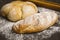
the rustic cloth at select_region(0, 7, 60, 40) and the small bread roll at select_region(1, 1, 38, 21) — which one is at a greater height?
the small bread roll at select_region(1, 1, 38, 21)

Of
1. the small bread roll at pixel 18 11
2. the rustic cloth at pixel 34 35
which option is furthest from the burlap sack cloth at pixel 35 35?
the small bread roll at pixel 18 11

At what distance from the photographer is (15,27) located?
835 mm

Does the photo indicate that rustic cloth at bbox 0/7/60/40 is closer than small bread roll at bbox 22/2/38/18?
Yes

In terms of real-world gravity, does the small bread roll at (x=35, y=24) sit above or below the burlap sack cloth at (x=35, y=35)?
above

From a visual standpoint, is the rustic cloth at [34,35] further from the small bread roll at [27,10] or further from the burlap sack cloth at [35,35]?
the small bread roll at [27,10]

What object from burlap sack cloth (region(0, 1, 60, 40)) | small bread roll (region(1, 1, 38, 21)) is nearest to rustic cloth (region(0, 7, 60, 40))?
burlap sack cloth (region(0, 1, 60, 40))

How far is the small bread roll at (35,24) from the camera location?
2.68ft

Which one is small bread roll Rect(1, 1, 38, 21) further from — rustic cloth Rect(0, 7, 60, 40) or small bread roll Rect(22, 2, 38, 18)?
rustic cloth Rect(0, 7, 60, 40)

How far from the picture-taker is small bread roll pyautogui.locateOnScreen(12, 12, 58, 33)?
0.82m

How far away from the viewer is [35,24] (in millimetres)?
829

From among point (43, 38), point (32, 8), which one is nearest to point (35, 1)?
point (32, 8)

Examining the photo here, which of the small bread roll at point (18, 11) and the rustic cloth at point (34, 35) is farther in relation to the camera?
the small bread roll at point (18, 11)

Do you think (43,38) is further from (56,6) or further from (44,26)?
(56,6)

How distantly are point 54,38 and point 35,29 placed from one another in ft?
0.41
